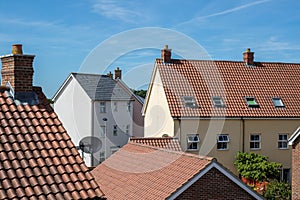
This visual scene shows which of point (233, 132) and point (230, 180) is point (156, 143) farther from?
point (230, 180)

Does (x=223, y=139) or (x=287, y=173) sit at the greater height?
(x=223, y=139)

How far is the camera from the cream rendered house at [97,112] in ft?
140

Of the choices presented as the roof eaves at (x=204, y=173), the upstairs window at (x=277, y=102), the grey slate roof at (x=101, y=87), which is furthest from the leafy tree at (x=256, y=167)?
the grey slate roof at (x=101, y=87)

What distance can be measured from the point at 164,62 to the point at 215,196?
56.1ft

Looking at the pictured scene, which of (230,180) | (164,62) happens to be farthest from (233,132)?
(230,180)

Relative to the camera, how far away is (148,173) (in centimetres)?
1617

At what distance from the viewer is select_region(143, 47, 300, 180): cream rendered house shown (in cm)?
2794

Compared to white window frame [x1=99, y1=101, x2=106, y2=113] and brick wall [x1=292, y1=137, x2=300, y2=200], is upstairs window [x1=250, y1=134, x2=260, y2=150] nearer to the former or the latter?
brick wall [x1=292, y1=137, x2=300, y2=200]

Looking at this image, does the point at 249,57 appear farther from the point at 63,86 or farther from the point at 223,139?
the point at 63,86

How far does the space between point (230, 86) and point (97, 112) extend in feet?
56.7

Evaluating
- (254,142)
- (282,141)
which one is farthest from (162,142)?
(282,141)

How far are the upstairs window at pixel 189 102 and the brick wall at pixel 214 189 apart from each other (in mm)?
13834

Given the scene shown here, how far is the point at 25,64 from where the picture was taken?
1016 cm

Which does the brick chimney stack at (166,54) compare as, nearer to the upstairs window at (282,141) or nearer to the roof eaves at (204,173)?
the upstairs window at (282,141)
